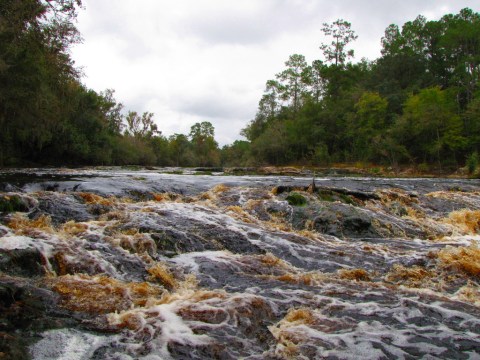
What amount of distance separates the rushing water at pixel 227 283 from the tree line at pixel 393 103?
33149 mm

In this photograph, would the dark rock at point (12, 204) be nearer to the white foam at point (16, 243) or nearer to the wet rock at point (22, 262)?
the white foam at point (16, 243)

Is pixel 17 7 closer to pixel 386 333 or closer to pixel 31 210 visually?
pixel 31 210

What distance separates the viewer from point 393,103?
50625mm

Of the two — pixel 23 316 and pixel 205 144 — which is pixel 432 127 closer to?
pixel 23 316

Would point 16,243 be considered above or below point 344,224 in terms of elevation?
above

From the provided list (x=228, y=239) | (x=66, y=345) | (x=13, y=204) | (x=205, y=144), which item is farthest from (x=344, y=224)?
(x=205, y=144)

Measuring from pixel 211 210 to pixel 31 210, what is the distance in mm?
4220

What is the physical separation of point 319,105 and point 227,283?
181ft

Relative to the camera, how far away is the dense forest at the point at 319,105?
739 inches

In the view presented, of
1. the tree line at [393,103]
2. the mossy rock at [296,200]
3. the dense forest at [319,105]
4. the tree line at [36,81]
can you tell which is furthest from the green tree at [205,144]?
the mossy rock at [296,200]

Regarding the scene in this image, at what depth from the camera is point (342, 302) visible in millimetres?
4930

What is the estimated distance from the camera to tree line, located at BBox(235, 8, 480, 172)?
3909 centimetres

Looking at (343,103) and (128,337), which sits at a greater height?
(343,103)

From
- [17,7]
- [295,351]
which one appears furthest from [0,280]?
[17,7]
